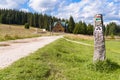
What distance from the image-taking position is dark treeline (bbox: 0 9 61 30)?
440 ft

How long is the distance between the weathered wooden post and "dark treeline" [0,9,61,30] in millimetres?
122494

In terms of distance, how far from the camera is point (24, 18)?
143750 mm

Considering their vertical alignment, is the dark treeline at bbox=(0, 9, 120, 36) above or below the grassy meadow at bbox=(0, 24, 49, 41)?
above

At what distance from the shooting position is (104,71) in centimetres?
882

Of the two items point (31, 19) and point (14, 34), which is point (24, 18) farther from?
point (14, 34)

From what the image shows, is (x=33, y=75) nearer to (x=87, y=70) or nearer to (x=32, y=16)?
(x=87, y=70)

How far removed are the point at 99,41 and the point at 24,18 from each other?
13755cm

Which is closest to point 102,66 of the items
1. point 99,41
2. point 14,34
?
point 99,41

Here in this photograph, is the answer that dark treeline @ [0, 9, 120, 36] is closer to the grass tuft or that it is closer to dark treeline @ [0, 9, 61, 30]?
dark treeline @ [0, 9, 61, 30]

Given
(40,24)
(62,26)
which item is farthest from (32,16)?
(62,26)

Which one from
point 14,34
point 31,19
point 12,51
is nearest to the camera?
point 12,51

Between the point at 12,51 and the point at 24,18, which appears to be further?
the point at 24,18

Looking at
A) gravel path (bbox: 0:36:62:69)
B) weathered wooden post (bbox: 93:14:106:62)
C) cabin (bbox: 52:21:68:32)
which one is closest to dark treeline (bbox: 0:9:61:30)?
cabin (bbox: 52:21:68:32)

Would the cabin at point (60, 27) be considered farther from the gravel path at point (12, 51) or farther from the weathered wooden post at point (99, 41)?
the weathered wooden post at point (99, 41)
